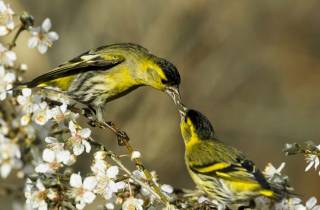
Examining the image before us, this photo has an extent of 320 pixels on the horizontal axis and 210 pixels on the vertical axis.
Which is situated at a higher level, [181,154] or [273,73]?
[273,73]

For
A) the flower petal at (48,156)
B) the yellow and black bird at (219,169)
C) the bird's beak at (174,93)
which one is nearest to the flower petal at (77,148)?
the flower petal at (48,156)

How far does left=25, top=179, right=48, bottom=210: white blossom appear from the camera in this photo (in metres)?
3.10

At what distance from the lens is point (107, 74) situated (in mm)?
4785

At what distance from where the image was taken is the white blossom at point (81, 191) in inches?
121

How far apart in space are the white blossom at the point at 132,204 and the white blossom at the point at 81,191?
159 millimetres

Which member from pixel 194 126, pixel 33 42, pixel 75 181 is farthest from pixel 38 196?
pixel 194 126

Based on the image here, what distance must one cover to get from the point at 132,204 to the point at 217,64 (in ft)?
19.2

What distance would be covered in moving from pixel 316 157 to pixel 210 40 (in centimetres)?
550

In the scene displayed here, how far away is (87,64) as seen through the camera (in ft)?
15.4

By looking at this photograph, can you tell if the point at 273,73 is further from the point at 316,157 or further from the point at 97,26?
the point at 316,157

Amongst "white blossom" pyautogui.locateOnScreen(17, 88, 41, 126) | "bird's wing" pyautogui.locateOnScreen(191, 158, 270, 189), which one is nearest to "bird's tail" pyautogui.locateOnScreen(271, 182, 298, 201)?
"bird's wing" pyautogui.locateOnScreen(191, 158, 270, 189)

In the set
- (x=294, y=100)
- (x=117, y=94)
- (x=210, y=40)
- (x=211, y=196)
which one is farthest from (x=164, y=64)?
(x=294, y=100)

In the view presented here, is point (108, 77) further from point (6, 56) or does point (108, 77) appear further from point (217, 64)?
point (217, 64)

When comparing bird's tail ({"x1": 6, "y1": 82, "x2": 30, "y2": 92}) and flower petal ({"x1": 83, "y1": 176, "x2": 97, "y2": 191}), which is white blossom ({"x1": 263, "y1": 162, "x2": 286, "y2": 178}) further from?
bird's tail ({"x1": 6, "y1": 82, "x2": 30, "y2": 92})
